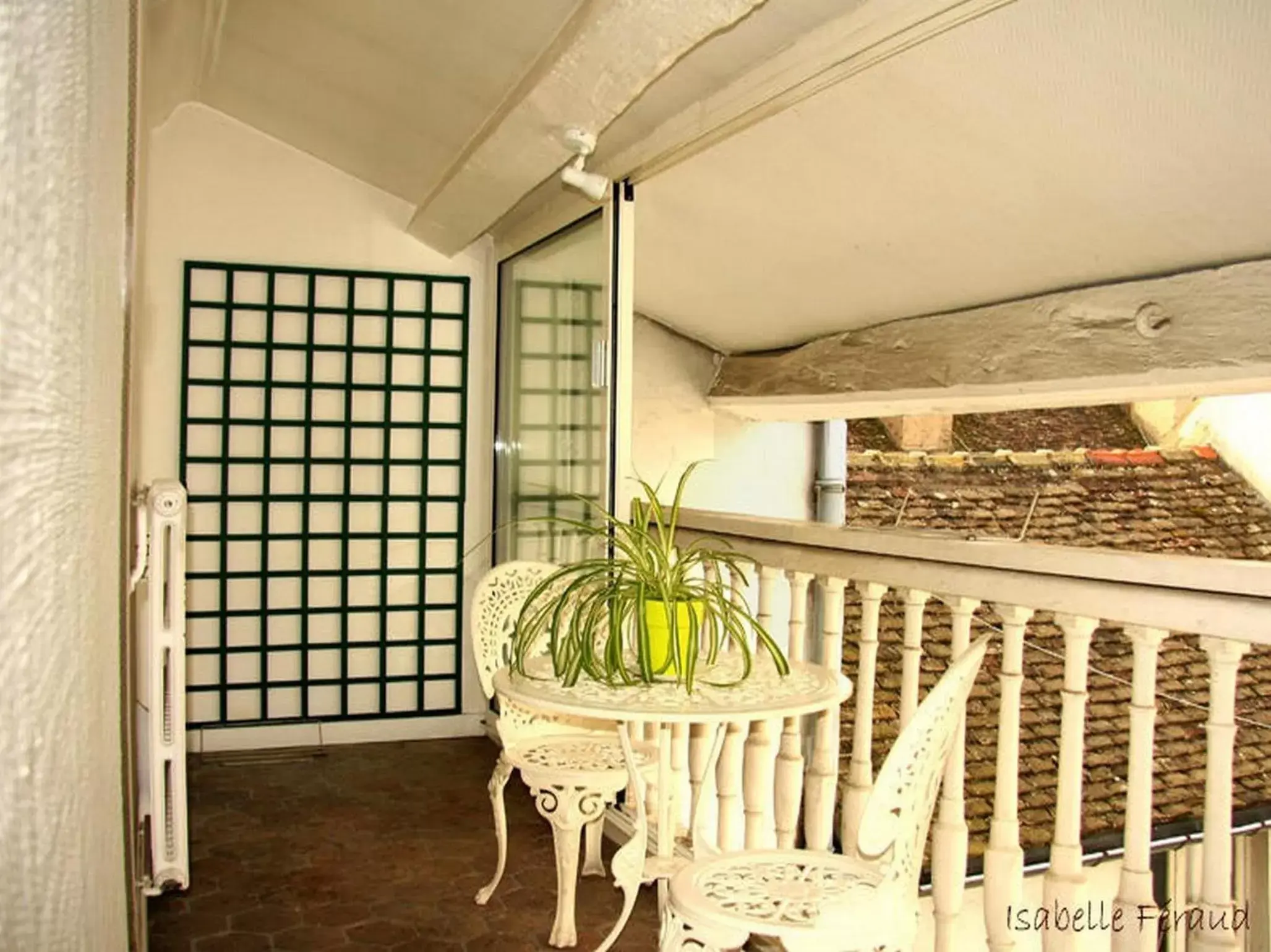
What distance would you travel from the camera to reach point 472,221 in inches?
171

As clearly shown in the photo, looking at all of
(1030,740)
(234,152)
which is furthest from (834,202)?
(234,152)

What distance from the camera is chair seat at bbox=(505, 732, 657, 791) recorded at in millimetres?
2764

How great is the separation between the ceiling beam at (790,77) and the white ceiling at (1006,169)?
194 mm

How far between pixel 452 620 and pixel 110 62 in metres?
4.75

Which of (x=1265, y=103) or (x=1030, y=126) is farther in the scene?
(x=1030, y=126)

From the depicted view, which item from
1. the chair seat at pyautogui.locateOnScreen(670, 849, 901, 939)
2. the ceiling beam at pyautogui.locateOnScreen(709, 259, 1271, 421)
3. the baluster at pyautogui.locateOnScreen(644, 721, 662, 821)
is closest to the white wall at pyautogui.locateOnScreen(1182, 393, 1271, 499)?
the ceiling beam at pyautogui.locateOnScreen(709, 259, 1271, 421)

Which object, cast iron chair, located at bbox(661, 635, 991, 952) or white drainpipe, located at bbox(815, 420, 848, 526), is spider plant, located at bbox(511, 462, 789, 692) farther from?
white drainpipe, located at bbox(815, 420, 848, 526)

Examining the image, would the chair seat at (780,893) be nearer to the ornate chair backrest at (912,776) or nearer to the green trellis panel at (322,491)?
the ornate chair backrest at (912,776)

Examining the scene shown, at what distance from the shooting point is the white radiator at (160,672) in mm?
2932

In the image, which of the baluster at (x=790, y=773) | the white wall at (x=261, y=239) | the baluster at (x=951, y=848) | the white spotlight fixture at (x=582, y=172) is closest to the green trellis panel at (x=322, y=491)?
the white wall at (x=261, y=239)

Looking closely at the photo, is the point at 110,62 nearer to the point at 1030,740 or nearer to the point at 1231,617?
the point at 1231,617

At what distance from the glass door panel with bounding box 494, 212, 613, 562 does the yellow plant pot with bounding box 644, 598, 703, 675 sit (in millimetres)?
1091

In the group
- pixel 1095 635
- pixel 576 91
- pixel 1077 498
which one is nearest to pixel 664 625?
pixel 576 91

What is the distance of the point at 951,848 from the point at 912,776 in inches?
29.0
